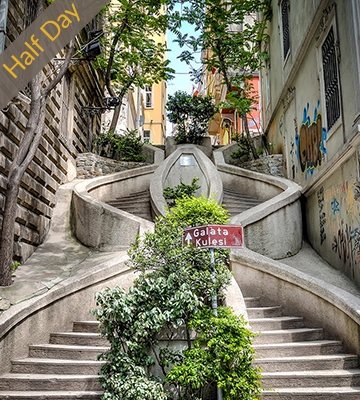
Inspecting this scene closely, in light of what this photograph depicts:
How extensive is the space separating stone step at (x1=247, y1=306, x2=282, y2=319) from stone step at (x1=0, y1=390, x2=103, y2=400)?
8.93 feet

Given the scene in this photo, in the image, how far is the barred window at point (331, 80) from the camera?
29.4ft

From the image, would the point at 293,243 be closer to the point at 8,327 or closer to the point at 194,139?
the point at 8,327

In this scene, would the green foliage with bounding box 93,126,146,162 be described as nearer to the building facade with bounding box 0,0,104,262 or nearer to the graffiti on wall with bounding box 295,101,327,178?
the building facade with bounding box 0,0,104,262

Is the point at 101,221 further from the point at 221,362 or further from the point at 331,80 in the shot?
the point at 331,80

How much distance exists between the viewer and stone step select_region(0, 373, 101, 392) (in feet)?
16.5

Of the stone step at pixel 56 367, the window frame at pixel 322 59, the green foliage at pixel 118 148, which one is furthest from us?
the green foliage at pixel 118 148

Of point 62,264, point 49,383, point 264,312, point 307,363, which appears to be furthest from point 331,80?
point 49,383

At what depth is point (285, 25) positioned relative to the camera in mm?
14547

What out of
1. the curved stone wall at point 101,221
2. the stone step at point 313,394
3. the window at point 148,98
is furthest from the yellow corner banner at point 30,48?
the window at point 148,98

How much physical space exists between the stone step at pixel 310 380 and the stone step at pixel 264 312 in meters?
1.40

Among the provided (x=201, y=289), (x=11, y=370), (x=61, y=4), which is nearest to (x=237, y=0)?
(x=61, y=4)

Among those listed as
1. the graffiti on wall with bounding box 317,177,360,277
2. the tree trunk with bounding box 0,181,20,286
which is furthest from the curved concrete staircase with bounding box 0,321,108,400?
the graffiti on wall with bounding box 317,177,360,277

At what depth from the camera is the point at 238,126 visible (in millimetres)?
24734

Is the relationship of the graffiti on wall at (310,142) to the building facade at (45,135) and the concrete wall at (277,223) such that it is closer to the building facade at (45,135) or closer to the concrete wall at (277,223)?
the concrete wall at (277,223)
